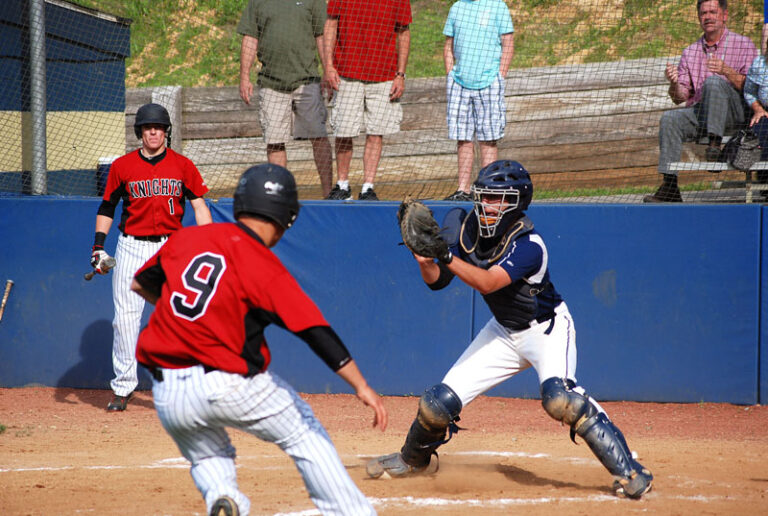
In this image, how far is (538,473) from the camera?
5.28 meters

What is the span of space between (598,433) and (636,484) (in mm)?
349

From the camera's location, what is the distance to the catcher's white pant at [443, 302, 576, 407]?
4821 mm

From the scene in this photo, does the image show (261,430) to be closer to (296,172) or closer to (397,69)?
(397,69)

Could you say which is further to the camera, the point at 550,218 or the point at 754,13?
the point at 754,13

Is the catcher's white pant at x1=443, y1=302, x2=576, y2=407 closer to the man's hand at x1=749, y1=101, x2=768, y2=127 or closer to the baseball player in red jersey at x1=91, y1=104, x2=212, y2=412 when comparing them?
the baseball player in red jersey at x1=91, y1=104, x2=212, y2=412

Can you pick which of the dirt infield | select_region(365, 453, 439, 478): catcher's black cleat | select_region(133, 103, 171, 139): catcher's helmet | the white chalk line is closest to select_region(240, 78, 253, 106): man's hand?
select_region(133, 103, 171, 139): catcher's helmet

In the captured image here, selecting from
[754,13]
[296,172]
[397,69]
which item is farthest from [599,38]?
[296,172]

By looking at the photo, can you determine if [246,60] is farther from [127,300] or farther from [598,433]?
[598,433]

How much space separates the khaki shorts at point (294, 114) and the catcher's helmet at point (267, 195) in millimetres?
4407

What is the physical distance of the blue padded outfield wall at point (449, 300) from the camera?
23.1ft

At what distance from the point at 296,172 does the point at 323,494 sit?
5.97m

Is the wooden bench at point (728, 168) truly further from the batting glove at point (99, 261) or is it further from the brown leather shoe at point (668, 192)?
the batting glove at point (99, 261)

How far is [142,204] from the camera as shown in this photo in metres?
6.59

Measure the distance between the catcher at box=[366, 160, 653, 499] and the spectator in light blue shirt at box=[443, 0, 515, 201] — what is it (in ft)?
8.42
